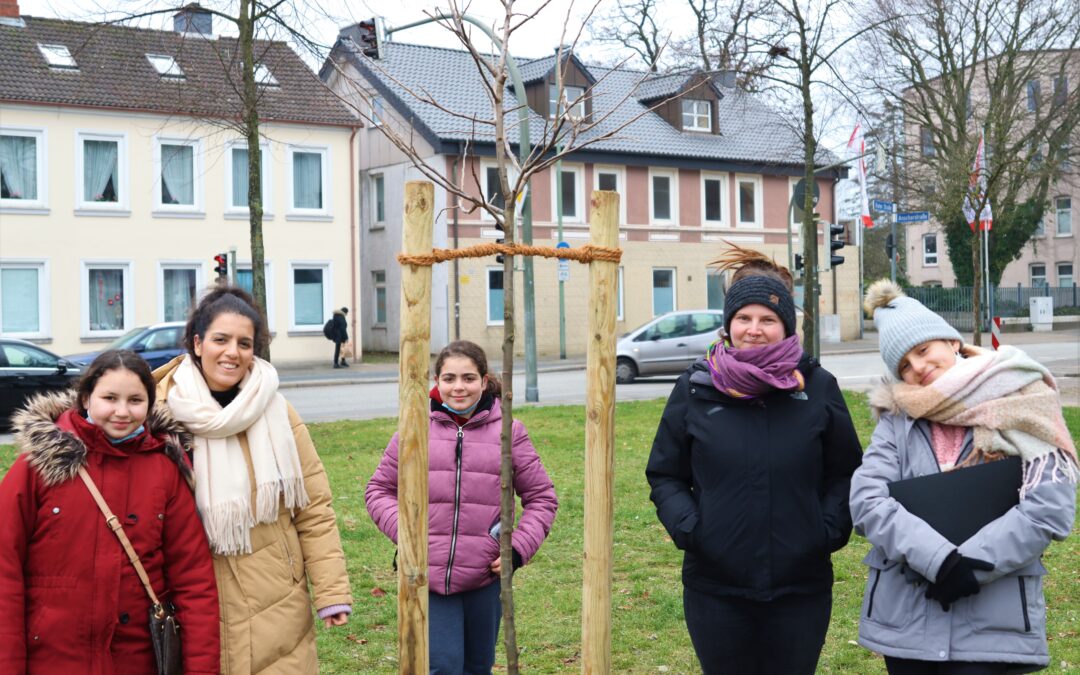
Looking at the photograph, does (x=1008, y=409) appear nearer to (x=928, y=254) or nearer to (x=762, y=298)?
(x=762, y=298)

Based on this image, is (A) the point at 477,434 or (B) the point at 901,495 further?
(A) the point at 477,434

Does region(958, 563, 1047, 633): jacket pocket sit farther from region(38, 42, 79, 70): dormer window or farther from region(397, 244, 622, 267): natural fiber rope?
region(38, 42, 79, 70): dormer window

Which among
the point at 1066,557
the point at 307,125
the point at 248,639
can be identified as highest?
the point at 307,125

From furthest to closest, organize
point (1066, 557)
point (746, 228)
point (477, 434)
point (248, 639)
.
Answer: point (746, 228) < point (1066, 557) < point (477, 434) < point (248, 639)

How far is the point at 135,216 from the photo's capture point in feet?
97.3

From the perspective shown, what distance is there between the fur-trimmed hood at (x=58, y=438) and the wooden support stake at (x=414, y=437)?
700 mm

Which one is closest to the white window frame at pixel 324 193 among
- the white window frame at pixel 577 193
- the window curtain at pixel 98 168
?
the window curtain at pixel 98 168

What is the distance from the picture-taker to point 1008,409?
10.8 ft

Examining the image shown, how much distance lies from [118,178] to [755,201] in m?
21.6

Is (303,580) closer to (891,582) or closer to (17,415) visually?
(17,415)

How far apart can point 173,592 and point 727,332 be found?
1.92 meters

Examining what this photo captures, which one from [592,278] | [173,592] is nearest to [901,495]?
[592,278]

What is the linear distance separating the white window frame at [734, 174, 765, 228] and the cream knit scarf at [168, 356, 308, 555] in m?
37.7

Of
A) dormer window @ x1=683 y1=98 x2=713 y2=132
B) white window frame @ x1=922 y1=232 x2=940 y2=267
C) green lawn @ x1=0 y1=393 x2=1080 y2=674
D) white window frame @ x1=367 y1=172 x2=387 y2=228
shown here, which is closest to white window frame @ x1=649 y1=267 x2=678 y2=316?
dormer window @ x1=683 y1=98 x2=713 y2=132
